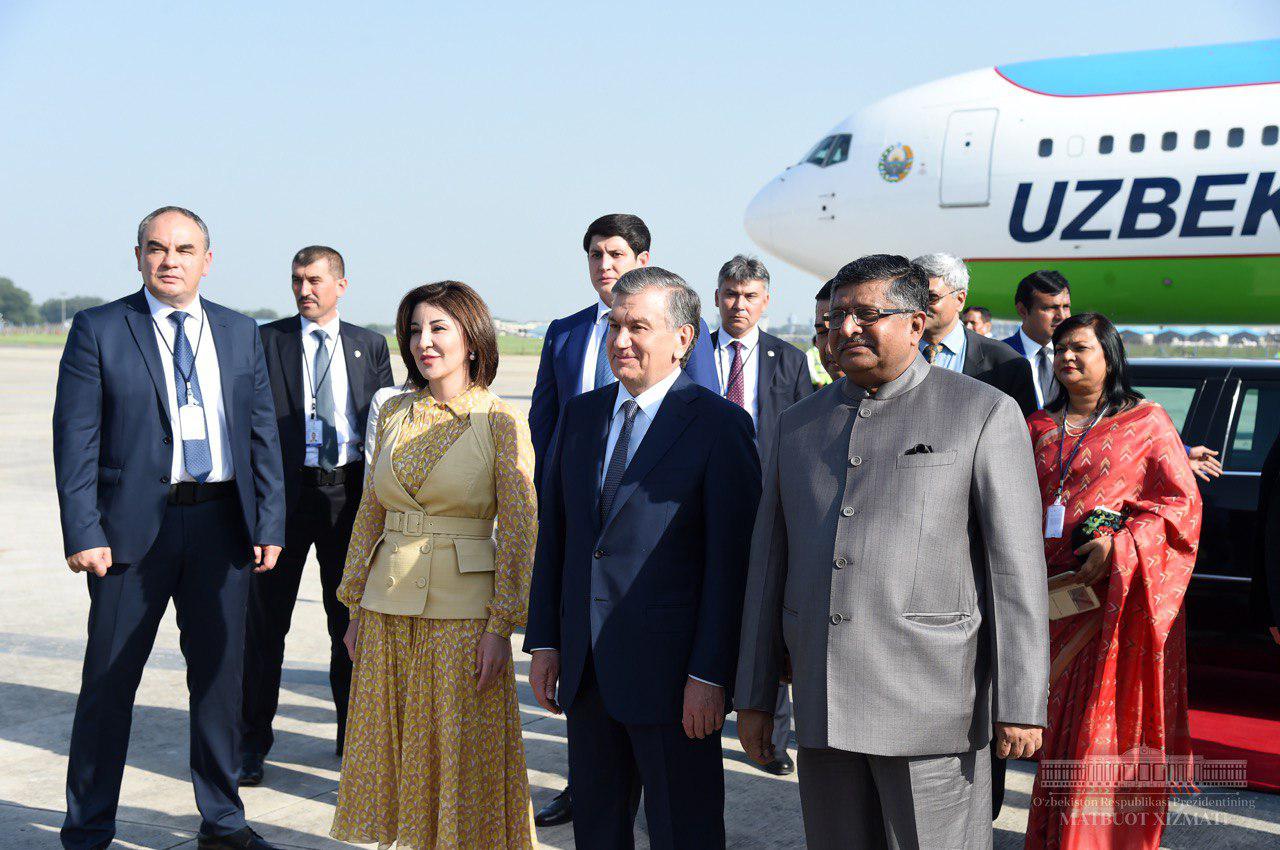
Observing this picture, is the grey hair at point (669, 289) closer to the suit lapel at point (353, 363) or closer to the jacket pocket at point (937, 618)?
the jacket pocket at point (937, 618)

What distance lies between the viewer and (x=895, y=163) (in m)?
14.6

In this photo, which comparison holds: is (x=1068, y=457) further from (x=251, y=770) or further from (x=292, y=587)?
(x=251, y=770)

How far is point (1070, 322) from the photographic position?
3521 mm

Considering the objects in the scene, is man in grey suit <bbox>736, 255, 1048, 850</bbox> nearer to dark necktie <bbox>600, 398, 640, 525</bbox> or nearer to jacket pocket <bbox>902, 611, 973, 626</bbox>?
jacket pocket <bbox>902, 611, 973, 626</bbox>

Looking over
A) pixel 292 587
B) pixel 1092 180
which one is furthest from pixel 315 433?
pixel 1092 180

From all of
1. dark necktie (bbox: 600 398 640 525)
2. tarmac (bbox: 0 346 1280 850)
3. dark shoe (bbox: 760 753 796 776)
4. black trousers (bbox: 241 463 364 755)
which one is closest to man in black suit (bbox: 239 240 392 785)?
black trousers (bbox: 241 463 364 755)

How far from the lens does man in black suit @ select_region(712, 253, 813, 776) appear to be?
4762mm

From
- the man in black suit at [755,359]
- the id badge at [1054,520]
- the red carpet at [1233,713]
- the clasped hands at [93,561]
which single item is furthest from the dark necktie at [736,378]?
the clasped hands at [93,561]

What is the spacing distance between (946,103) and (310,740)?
1216 centimetres

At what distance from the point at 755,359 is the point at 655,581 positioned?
2331 mm

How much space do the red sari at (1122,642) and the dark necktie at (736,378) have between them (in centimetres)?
163

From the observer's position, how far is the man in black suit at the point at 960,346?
4.06m

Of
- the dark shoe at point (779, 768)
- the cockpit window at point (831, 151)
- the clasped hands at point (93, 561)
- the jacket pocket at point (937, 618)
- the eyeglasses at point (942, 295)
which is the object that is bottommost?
the dark shoe at point (779, 768)

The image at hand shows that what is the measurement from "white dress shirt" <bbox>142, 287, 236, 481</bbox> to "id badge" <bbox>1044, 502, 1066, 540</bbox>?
2.66 meters
